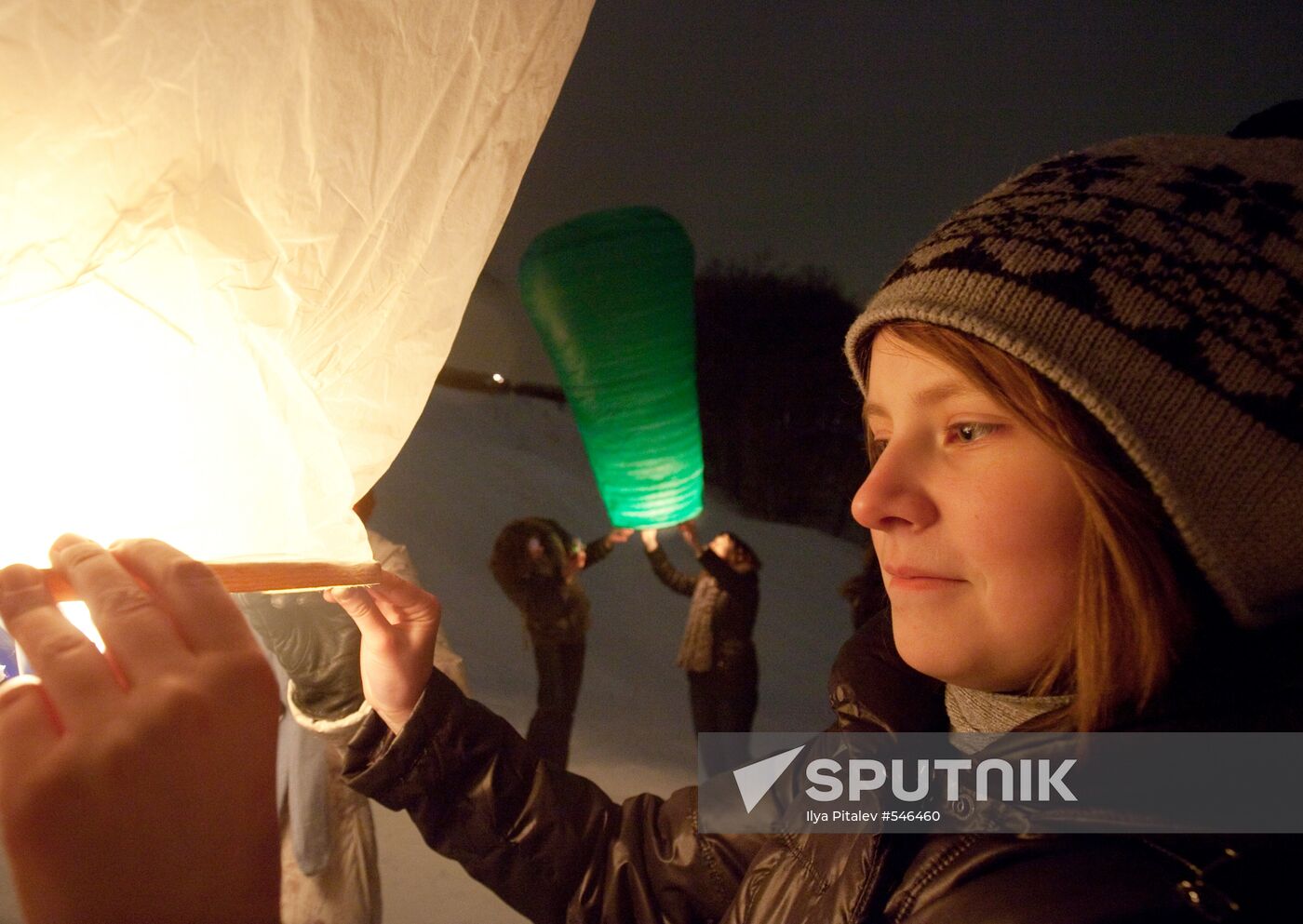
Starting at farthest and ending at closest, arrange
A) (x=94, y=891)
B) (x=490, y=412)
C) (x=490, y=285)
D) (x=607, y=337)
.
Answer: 1. (x=490, y=412)
2. (x=490, y=285)
3. (x=607, y=337)
4. (x=94, y=891)

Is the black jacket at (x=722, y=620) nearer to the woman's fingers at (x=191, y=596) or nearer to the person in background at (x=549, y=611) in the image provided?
the person in background at (x=549, y=611)

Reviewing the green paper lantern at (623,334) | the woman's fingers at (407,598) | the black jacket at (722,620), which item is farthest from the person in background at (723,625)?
the woman's fingers at (407,598)

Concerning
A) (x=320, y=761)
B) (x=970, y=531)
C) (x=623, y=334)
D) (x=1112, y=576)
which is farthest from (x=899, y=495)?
(x=320, y=761)

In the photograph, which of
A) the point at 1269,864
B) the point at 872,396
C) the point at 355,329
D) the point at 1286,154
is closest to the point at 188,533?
the point at 355,329

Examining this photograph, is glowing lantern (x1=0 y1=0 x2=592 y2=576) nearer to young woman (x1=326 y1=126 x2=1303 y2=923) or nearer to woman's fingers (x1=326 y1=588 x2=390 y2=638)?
woman's fingers (x1=326 y1=588 x2=390 y2=638)

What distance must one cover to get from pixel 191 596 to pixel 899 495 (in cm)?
56

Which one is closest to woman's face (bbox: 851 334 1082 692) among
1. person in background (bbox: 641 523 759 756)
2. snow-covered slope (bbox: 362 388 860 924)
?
snow-covered slope (bbox: 362 388 860 924)

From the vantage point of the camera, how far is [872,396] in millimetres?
748

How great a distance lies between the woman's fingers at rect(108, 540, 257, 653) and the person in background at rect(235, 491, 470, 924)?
0.92 meters

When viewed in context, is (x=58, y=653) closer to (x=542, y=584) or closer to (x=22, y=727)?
(x=22, y=727)

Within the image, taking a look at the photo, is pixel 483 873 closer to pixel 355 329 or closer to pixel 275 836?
pixel 275 836

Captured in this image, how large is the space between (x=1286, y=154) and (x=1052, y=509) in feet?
1.46

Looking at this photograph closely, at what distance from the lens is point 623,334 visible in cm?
182

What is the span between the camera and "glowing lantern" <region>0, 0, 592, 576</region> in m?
0.39
